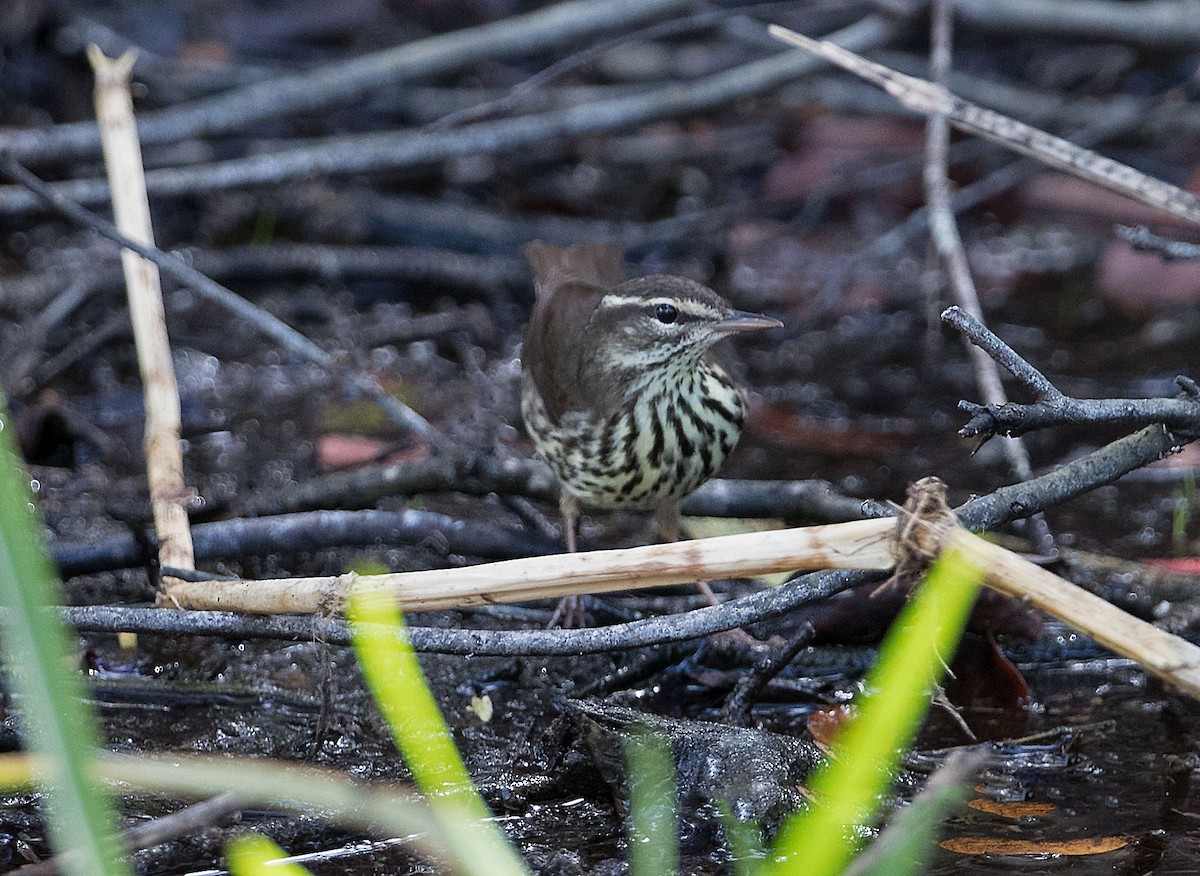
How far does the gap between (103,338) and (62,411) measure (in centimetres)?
62

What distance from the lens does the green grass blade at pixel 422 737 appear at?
1403 mm

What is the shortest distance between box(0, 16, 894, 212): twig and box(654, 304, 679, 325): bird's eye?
72.7 inches

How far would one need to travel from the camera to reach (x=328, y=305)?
219 inches

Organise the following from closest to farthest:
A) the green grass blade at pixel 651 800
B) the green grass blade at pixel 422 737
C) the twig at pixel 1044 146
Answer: the green grass blade at pixel 422 737 → the green grass blade at pixel 651 800 → the twig at pixel 1044 146

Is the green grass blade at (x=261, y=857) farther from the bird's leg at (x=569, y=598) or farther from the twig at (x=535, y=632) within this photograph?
the bird's leg at (x=569, y=598)

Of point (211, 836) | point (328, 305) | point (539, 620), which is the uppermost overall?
point (328, 305)

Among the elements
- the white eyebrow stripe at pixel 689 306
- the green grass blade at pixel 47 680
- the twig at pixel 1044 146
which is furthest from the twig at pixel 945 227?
the green grass blade at pixel 47 680

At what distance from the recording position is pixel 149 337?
344cm

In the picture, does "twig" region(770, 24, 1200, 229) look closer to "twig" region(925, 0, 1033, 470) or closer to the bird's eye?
"twig" region(925, 0, 1033, 470)

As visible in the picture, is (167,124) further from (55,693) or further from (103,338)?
(55,693)

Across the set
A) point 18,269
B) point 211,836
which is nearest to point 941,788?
point 211,836

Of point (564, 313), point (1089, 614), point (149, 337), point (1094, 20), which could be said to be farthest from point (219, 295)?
point (1094, 20)

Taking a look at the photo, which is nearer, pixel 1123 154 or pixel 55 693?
pixel 55 693

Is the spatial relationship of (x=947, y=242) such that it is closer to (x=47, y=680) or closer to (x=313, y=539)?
(x=313, y=539)
